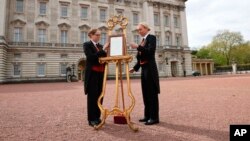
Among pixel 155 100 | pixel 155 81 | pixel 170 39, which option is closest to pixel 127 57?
pixel 155 81

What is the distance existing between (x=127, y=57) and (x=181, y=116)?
6.96 ft

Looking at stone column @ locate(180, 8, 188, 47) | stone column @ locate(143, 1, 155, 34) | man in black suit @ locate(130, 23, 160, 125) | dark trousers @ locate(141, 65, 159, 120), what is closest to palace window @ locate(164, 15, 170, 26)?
stone column @ locate(180, 8, 188, 47)

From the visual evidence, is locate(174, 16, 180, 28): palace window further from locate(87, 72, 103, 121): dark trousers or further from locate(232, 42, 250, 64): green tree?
locate(87, 72, 103, 121): dark trousers

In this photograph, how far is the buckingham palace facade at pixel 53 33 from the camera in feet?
99.1

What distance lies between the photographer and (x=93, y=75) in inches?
203

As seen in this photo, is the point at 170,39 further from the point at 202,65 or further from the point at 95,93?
the point at 95,93

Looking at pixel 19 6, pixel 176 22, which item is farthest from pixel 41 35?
pixel 176 22

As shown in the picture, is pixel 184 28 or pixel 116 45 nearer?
pixel 116 45

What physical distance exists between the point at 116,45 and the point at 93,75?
88 cm

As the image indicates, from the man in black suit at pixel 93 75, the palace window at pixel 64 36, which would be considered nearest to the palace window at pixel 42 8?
the palace window at pixel 64 36

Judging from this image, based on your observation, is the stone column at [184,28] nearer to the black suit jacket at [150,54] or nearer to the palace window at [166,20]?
the palace window at [166,20]

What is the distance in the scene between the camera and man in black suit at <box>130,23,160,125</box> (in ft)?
16.3

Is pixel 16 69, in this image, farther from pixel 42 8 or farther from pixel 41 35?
pixel 42 8

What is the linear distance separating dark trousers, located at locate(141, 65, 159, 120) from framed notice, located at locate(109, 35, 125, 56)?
0.69m
